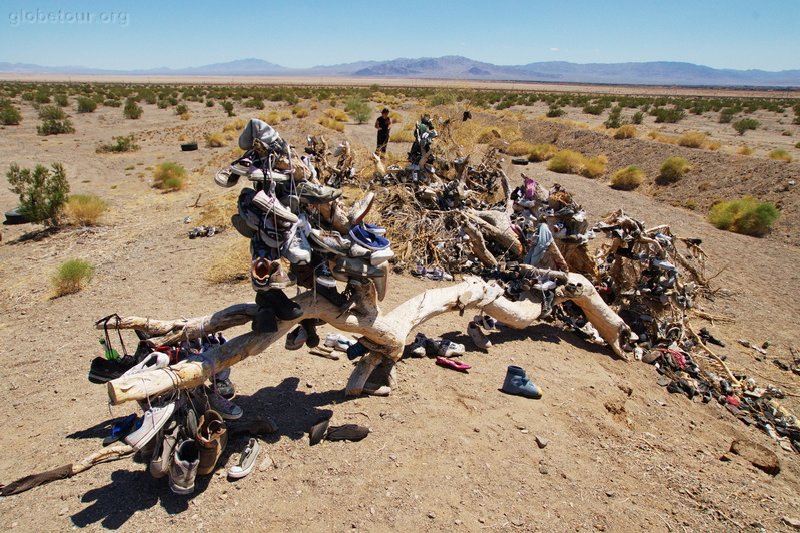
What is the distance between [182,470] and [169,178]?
11956 millimetres

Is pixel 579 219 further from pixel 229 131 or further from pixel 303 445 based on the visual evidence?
pixel 229 131

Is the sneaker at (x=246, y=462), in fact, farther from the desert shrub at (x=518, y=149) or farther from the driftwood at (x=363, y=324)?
the desert shrub at (x=518, y=149)

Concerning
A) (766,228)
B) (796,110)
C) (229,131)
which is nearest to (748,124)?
(796,110)

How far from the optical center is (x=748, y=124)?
28.2 metres

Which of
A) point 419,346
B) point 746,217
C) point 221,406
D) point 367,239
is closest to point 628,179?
point 746,217

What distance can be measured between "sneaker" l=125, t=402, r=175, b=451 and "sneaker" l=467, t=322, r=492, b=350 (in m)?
3.47

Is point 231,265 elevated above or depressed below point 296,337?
below

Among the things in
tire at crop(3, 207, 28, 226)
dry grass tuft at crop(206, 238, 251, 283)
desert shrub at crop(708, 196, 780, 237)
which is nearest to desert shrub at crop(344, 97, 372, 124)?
tire at crop(3, 207, 28, 226)

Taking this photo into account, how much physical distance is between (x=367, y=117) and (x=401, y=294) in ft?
75.8

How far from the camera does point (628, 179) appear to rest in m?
15.6

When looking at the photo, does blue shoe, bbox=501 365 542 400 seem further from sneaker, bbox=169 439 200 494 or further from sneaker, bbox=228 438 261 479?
sneaker, bbox=169 439 200 494

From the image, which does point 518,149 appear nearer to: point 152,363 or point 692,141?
point 692,141

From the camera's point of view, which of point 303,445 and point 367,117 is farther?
point 367,117

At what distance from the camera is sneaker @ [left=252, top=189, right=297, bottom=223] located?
3.03 metres
